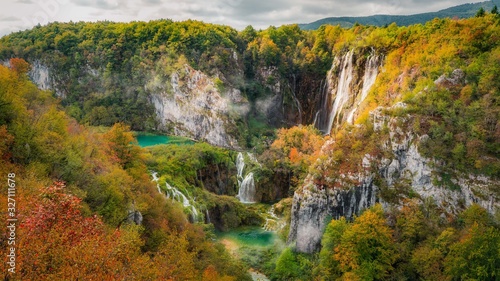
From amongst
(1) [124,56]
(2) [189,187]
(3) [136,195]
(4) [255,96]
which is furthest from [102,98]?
(3) [136,195]

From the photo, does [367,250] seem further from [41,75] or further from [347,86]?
[41,75]

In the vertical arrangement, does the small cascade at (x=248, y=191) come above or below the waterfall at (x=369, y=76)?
A: below

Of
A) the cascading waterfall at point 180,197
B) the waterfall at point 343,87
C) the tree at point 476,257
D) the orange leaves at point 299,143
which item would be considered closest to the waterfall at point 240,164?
the orange leaves at point 299,143

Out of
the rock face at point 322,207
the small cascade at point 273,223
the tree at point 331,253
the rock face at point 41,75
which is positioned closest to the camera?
the tree at point 331,253

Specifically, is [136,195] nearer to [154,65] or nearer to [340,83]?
[340,83]

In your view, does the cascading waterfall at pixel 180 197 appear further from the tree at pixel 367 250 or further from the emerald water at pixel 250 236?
the tree at pixel 367 250
